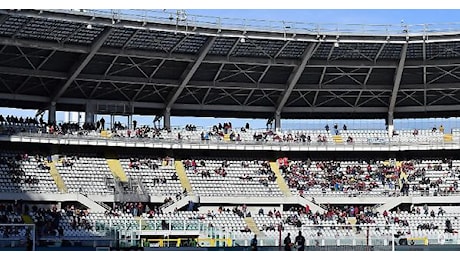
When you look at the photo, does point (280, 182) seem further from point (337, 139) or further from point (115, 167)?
point (115, 167)

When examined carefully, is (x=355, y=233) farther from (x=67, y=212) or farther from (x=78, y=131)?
(x=78, y=131)

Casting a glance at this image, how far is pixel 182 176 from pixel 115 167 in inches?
174

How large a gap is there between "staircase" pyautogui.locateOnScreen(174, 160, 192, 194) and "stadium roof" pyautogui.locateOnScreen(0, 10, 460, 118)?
13.2ft

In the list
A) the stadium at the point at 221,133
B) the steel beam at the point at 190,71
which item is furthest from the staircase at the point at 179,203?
the steel beam at the point at 190,71

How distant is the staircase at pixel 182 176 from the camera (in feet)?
172

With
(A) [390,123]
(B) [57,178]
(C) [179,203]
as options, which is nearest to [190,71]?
(C) [179,203]

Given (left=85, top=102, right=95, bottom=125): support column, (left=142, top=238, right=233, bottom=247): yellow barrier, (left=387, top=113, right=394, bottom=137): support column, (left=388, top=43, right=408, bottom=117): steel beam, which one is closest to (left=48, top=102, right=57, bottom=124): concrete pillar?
(left=85, top=102, right=95, bottom=125): support column

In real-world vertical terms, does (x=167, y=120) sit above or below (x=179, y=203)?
above

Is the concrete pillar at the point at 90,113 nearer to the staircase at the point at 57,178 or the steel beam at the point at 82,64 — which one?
the steel beam at the point at 82,64

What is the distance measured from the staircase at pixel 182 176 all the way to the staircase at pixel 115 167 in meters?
3.75

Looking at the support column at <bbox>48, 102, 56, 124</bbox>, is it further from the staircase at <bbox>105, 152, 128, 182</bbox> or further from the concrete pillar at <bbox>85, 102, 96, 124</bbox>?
the staircase at <bbox>105, 152, 128, 182</bbox>

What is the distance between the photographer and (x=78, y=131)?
5144 cm

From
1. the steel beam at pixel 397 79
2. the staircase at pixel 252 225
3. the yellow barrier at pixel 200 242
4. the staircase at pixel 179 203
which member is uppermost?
the steel beam at pixel 397 79

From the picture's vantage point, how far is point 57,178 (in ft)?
162
